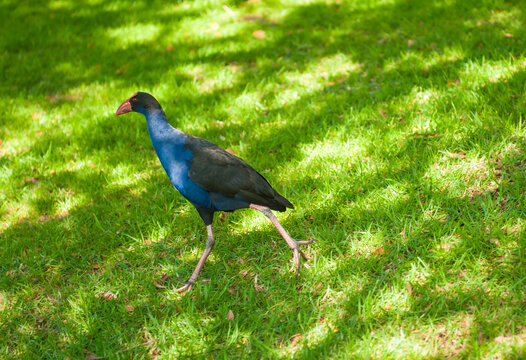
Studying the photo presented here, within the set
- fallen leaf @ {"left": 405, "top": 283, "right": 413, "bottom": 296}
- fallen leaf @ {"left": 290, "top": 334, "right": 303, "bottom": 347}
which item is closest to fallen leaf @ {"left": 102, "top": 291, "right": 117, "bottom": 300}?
fallen leaf @ {"left": 290, "top": 334, "right": 303, "bottom": 347}

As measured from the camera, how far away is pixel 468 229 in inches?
125

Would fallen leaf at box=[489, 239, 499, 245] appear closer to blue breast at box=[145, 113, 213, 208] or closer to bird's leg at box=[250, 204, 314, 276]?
bird's leg at box=[250, 204, 314, 276]

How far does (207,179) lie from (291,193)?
3.63 feet

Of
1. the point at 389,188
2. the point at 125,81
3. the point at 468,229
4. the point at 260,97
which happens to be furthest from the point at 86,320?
the point at 125,81

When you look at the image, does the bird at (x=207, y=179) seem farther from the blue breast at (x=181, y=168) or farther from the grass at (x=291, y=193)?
the grass at (x=291, y=193)

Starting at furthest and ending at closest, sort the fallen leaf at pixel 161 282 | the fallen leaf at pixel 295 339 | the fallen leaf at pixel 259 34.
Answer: the fallen leaf at pixel 259 34 < the fallen leaf at pixel 161 282 < the fallen leaf at pixel 295 339

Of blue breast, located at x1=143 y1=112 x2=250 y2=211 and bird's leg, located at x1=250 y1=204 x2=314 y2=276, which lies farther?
bird's leg, located at x1=250 y1=204 x2=314 y2=276

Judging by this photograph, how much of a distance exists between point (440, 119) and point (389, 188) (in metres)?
1.08

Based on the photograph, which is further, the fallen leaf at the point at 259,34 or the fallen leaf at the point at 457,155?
the fallen leaf at the point at 259,34

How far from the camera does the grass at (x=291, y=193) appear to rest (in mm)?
2816

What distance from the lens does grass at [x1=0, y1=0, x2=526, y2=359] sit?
2.82 meters

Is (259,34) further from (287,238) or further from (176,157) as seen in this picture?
(287,238)

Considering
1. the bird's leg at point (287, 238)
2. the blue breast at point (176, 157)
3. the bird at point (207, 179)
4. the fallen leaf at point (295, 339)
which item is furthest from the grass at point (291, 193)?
the blue breast at point (176, 157)

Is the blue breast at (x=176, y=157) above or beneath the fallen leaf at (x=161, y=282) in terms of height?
above
